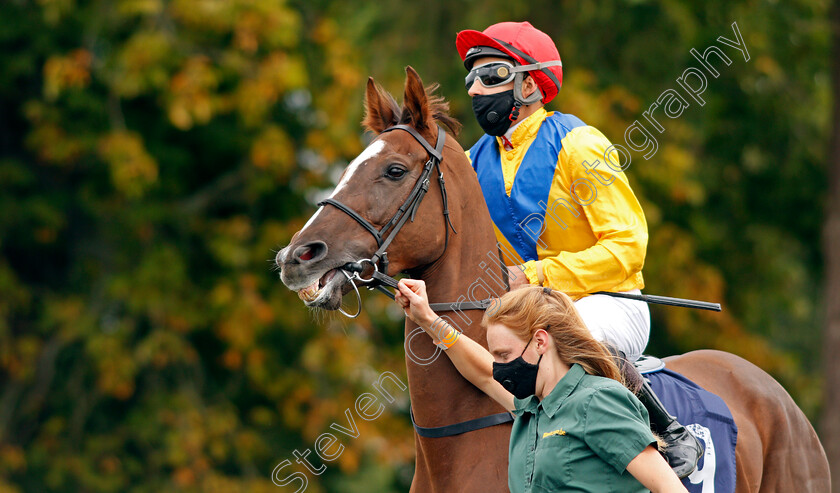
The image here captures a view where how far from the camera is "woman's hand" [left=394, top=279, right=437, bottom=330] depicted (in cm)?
351

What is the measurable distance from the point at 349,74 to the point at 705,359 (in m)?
6.92

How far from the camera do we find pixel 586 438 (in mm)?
2705

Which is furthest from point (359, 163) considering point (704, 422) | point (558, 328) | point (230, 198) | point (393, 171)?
point (230, 198)

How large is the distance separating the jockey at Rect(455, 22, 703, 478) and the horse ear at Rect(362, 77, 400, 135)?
1.42 ft

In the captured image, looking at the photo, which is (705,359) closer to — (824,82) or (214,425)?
(214,425)

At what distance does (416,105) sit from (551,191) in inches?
27.8

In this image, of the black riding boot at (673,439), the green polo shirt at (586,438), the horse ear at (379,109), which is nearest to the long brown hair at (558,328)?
the green polo shirt at (586,438)

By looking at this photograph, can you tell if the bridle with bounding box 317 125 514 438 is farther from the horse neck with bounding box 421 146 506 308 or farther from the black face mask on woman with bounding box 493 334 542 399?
the black face mask on woman with bounding box 493 334 542 399

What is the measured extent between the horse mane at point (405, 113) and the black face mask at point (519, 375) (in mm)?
1316

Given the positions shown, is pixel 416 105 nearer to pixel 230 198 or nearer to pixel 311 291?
pixel 311 291

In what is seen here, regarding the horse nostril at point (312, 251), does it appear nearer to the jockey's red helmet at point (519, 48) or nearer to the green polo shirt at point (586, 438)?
the green polo shirt at point (586, 438)

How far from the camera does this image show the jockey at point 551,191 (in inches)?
152

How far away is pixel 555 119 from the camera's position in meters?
4.18

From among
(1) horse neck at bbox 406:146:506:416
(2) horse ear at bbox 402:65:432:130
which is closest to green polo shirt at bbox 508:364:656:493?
(1) horse neck at bbox 406:146:506:416
